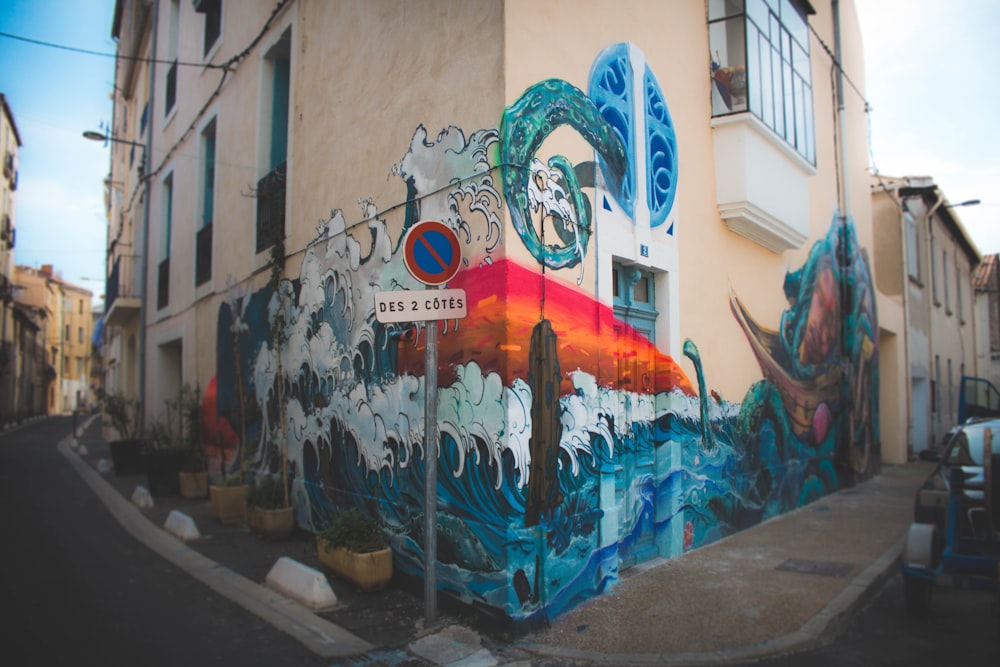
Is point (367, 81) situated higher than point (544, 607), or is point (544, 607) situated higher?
point (367, 81)

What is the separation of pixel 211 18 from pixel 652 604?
12490 mm

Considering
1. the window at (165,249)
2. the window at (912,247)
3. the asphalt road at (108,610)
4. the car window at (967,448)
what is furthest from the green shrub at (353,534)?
the window at (912,247)

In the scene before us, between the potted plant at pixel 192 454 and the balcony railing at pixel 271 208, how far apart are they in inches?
146

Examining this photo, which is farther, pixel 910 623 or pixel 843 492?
pixel 843 492

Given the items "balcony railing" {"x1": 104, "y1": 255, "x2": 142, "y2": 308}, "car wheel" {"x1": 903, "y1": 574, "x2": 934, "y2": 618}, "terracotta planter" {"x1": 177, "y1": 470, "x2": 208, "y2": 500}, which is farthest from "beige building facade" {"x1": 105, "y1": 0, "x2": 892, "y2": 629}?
"balcony railing" {"x1": 104, "y1": 255, "x2": 142, "y2": 308}

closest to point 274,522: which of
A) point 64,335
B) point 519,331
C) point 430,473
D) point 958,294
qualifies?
point 430,473

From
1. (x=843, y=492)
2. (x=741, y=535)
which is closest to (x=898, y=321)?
(x=843, y=492)

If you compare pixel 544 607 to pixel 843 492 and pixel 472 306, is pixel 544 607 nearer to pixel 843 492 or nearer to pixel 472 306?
pixel 472 306

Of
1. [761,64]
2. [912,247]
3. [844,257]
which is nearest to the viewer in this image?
[761,64]

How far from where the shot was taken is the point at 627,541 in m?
6.24

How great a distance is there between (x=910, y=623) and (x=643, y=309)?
3416 mm

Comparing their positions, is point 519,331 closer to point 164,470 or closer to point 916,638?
point 916,638

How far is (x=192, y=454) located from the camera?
440 inches

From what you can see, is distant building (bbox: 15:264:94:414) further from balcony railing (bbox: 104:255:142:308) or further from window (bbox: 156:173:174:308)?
window (bbox: 156:173:174:308)
